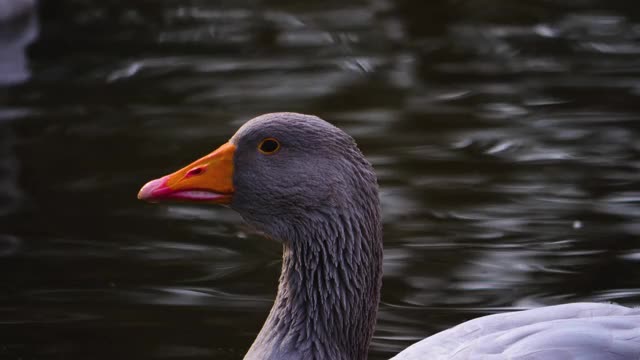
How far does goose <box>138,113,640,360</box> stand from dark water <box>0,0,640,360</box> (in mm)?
1147

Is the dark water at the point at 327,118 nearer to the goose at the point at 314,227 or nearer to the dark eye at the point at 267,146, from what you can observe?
the goose at the point at 314,227

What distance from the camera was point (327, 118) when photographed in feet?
31.4

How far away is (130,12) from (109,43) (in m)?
1.30

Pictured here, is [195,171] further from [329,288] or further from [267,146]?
[329,288]

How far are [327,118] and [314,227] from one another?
15.3ft

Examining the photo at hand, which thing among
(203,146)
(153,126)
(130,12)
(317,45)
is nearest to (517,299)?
(203,146)

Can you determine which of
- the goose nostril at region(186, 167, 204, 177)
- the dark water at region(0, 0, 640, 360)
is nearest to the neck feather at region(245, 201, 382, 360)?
the goose nostril at region(186, 167, 204, 177)

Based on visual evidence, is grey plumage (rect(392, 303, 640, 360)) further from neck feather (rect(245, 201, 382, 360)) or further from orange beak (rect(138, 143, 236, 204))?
orange beak (rect(138, 143, 236, 204))

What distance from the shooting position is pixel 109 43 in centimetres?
1202

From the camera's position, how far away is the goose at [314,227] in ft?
16.1

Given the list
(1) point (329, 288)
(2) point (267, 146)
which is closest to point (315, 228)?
(1) point (329, 288)

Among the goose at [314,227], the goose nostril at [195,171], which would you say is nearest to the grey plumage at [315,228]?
the goose at [314,227]

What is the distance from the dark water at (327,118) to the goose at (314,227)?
3.76 feet

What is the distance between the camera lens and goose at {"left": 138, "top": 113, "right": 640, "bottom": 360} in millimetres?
4906
